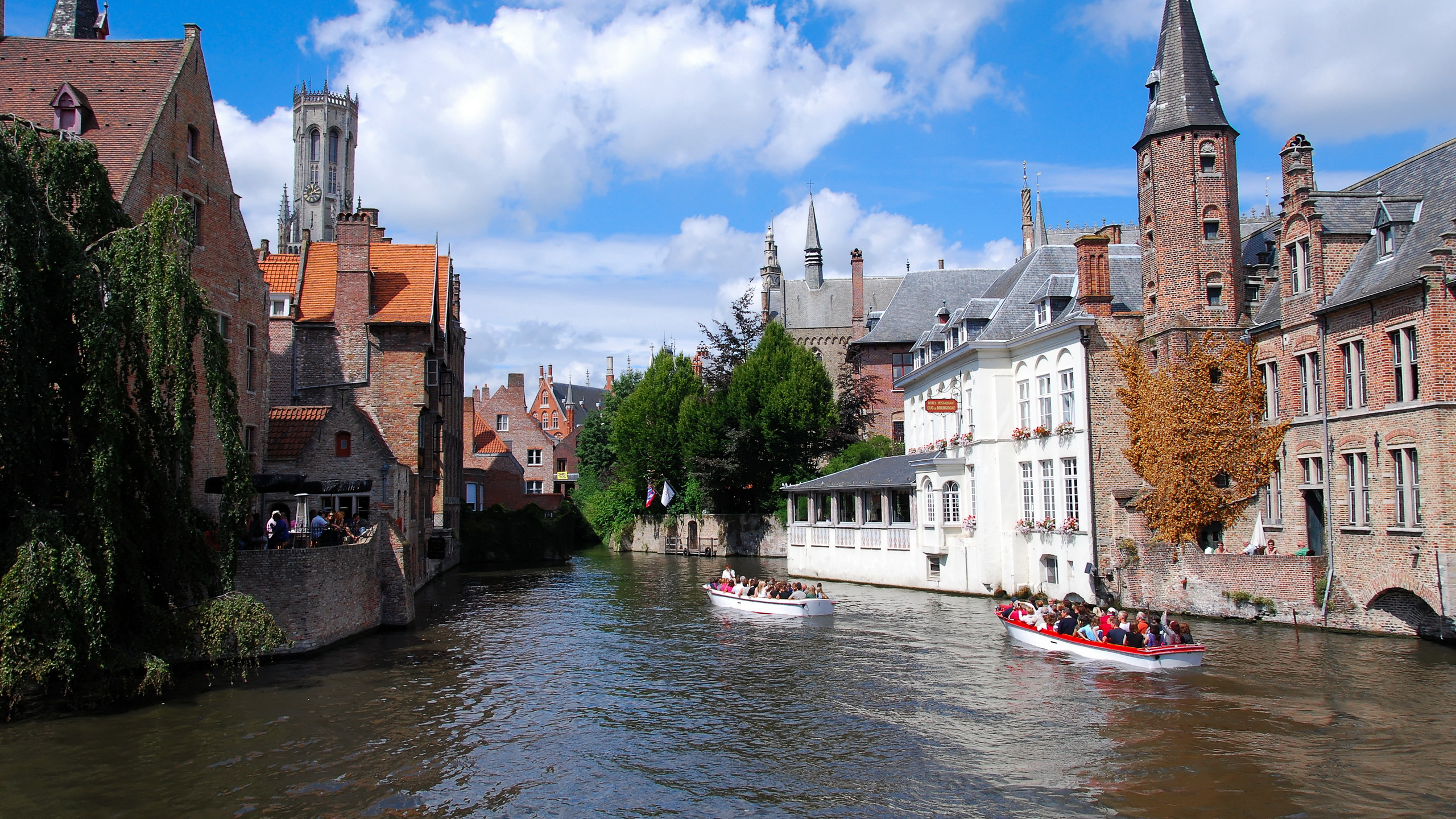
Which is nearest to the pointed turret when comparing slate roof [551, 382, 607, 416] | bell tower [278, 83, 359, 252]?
slate roof [551, 382, 607, 416]

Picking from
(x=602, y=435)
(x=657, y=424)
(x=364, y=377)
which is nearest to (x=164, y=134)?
(x=364, y=377)

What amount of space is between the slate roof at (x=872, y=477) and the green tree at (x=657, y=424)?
17.7m

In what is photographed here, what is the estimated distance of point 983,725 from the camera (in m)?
18.2

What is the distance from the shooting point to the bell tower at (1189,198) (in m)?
30.5

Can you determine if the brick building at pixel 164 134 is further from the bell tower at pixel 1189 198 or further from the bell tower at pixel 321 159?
the bell tower at pixel 321 159

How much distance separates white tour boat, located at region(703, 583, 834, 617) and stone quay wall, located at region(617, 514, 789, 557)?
22255 millimetres

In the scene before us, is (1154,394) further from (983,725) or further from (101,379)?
(101,379)

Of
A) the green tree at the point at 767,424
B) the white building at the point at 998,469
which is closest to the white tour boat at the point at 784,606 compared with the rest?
the white building at the point at 998,469

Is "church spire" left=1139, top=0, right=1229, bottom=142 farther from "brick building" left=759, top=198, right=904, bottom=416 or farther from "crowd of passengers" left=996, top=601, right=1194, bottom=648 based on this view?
"brick building" left=759, top=198, right=904, bottom=416

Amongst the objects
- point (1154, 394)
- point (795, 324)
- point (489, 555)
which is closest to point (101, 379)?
point (1154, 394)

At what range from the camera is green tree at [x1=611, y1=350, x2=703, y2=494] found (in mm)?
62562

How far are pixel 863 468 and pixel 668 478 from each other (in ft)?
68.2

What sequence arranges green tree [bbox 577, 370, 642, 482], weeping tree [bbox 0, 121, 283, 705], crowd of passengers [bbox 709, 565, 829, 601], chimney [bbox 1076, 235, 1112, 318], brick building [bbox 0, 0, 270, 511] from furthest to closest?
green tree [bbox 577, 370, 642, 482] < chimney [bbox 1076, 235, 1112, 318] < crowd of passengers [bbox 709, 565, 829, 601] < brick building [bbox 0, 0, 270, 511] < weeping tree [bbox 0, 121, 283, 705]

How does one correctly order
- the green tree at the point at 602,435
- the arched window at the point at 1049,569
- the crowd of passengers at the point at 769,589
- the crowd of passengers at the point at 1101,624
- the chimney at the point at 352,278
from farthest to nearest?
A: the green tree at the point at 602,435
the chimney at the point at 352,278
the arched window at the point at 1049,569
the crowd of passengers at the point at 769,589
the crowd of passengers at the point at 1101,624
